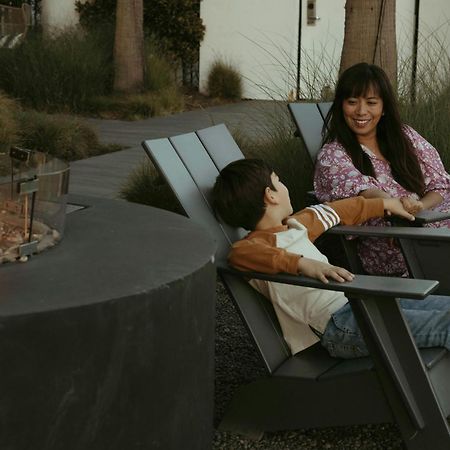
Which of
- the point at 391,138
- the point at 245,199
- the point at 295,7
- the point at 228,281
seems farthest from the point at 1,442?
the point at 295,7

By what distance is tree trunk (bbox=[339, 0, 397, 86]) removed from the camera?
7.65 metres

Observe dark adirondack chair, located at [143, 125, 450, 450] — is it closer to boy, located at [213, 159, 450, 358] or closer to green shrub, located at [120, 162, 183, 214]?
boy, located at [213, 159, 450, 358]

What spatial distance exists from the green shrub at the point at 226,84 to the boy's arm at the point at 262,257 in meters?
12.8

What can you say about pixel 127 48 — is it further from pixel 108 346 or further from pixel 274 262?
pixel 108 346

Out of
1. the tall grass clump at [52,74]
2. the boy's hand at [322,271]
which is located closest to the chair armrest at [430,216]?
the boy's hand at [322,271]

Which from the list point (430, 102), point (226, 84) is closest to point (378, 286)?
point (430, 102)

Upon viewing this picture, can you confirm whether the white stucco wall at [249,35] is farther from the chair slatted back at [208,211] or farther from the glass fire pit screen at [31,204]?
the glass fire pit screen at [31,204]

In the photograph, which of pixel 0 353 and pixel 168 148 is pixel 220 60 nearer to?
pixel 168 148

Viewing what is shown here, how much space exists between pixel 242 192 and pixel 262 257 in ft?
1.50

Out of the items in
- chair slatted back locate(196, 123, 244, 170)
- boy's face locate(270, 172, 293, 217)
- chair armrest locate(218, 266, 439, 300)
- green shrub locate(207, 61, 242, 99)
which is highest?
chair slatted back locate(196, 123, 244, 170)

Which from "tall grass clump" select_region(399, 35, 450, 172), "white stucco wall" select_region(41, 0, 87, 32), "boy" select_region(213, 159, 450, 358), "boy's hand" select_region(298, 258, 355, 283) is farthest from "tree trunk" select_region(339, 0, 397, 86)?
"white stucco wall" select_region(41, 0, 87, 32)

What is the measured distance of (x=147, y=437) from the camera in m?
2.52

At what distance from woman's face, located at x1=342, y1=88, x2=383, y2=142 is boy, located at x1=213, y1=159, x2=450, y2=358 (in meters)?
0.64

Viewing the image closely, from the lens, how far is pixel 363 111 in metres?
4.46
